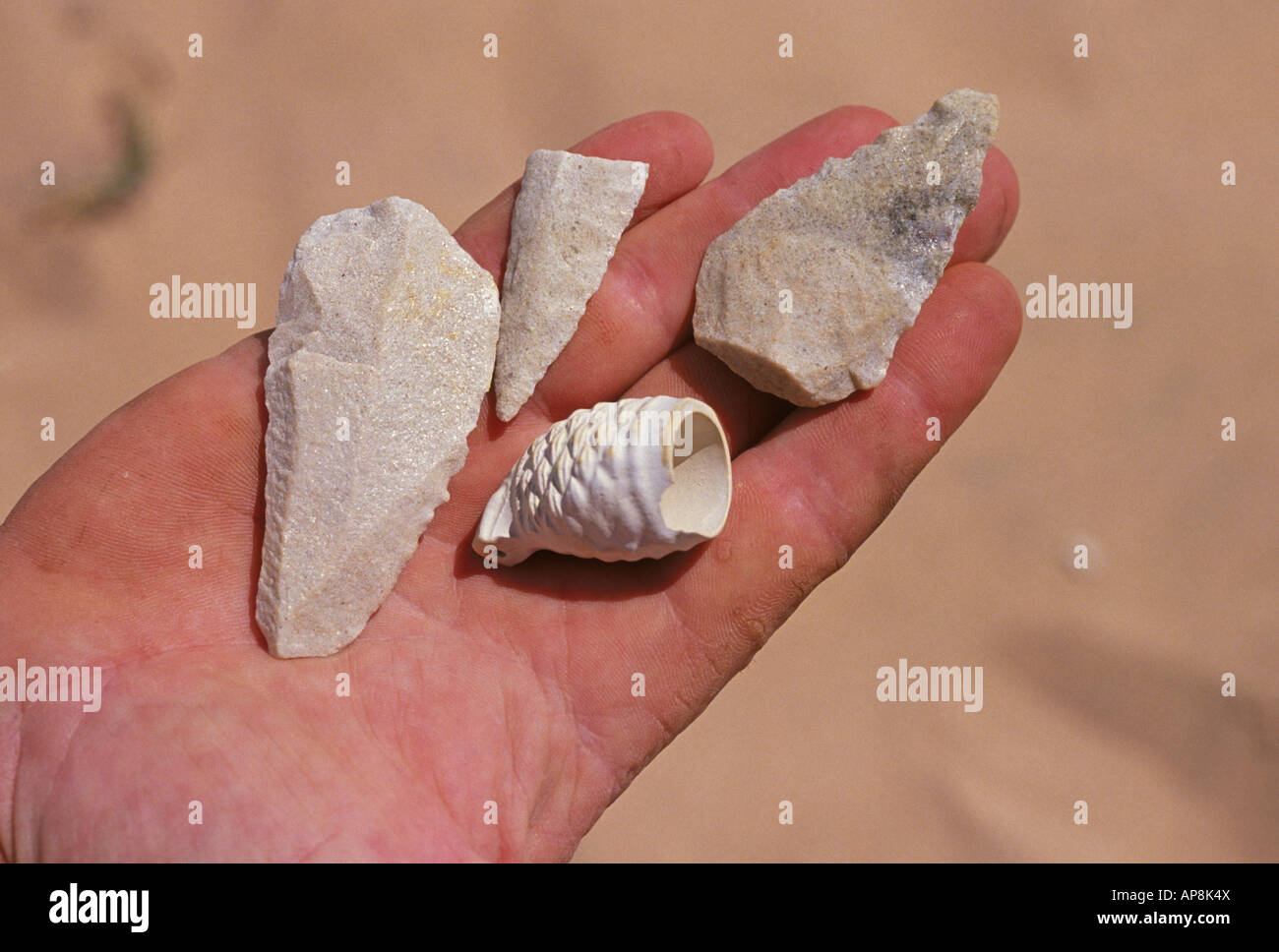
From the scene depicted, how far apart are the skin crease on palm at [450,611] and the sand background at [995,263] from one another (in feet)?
3.26

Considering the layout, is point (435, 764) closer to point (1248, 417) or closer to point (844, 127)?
point (844, 127)

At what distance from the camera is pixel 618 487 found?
2.34 metres

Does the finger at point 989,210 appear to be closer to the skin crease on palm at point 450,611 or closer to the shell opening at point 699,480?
the skin crease on palm at point 450,611

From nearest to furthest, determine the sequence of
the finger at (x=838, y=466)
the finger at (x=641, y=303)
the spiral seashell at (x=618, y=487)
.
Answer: the spiral seashell at (x=618, y=487) → the finger at (x=838, y=466) → the finger at (x=641, y=303)

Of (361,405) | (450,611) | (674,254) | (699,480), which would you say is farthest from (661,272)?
(450,611)

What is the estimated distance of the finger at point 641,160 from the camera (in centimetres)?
285

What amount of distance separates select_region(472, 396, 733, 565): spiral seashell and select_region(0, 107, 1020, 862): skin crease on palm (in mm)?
85

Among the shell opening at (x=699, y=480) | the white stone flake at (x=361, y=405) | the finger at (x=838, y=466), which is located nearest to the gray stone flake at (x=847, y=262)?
the finger at (x=838, y=466)

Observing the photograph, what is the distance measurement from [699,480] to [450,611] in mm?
638

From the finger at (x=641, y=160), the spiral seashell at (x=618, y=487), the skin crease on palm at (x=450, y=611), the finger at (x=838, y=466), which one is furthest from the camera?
the finger at (x=641, y=160)

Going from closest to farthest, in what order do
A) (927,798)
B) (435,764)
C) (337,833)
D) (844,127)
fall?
(337,833) → (435,764) → (844,127) → (927,798)

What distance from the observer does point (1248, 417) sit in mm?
3514

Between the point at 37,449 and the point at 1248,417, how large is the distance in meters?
3.92

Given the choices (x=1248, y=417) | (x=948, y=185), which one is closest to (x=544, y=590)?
(x=948, y=185)
